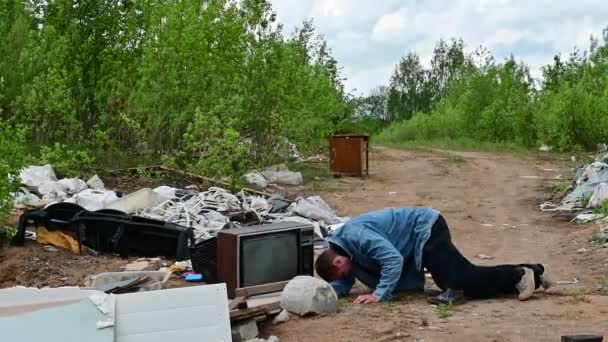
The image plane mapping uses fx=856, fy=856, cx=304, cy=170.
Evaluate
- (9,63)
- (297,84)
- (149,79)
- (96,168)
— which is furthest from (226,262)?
(297,84)

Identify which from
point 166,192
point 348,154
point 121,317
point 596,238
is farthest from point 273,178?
point 121,317

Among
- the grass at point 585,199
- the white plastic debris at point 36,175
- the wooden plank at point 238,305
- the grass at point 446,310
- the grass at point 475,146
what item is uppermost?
the white plastic debris at point 36,175

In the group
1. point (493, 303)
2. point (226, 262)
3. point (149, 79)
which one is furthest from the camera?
point (149, 79)

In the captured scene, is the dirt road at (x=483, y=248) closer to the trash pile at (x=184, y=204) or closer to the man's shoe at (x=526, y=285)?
the man's shoe at (x=526, y=285)

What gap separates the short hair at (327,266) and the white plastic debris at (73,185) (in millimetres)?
6034

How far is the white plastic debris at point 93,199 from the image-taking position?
1064 cm

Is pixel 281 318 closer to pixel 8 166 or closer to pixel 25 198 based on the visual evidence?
pixel 8 166

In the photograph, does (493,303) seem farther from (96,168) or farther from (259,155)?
(259,155)

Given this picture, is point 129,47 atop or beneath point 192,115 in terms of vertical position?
atop

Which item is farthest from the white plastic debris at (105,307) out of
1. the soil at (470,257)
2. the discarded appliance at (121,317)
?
the soil at (470,257)

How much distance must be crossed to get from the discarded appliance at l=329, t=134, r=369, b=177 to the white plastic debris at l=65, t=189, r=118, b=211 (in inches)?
274

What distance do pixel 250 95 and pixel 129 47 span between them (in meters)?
2.56

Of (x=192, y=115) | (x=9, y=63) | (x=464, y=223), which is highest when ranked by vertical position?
(x=9, y=63)

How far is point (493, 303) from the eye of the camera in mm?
6305
